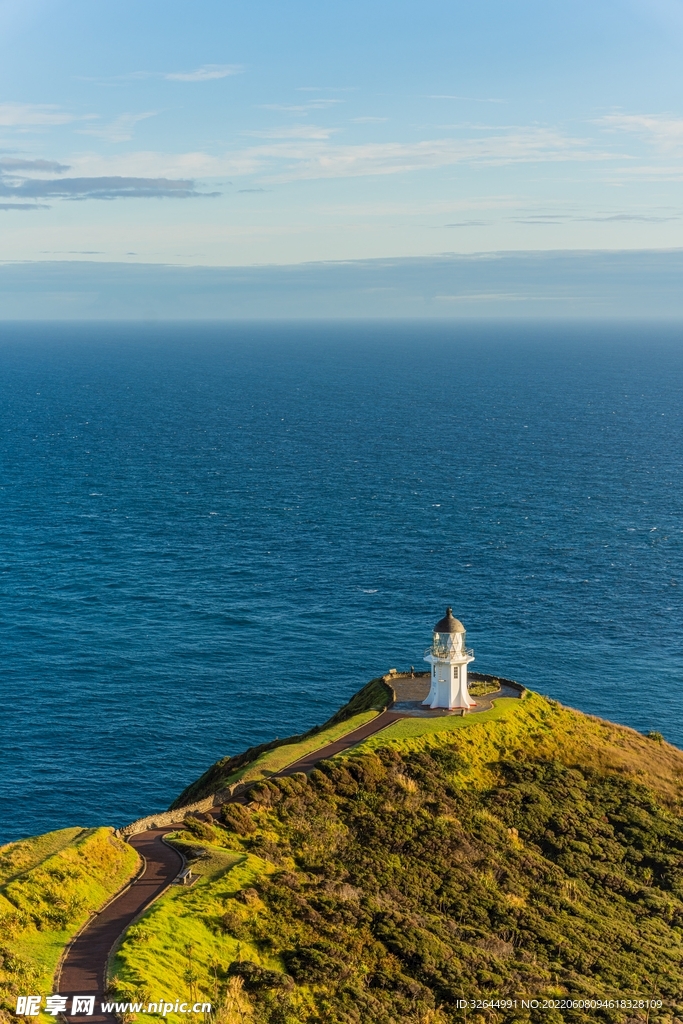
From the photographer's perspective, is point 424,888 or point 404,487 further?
point 404,487

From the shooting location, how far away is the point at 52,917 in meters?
33.8

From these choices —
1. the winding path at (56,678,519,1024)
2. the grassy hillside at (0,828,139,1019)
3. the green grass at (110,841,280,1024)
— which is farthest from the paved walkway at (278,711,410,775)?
the green grass at (110,841,280,1024)

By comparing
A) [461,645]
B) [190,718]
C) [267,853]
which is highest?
[461,645]

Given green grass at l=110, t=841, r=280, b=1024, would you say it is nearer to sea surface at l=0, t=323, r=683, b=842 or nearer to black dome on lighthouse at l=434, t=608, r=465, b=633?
black dome on lighthouse at l=434, t=608, r=465, b=633

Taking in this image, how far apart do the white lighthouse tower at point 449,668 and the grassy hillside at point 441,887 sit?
7.16ft

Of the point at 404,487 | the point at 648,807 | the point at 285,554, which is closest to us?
the point at 648,807

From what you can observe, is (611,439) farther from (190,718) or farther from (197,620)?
(190,718)

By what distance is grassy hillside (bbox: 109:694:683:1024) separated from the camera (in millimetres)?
32781

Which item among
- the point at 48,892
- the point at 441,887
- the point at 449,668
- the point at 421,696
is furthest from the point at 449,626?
the point at 48,892

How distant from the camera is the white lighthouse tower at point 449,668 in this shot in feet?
198

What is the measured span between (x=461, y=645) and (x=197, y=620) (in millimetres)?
40661

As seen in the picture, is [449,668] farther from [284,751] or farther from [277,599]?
[277,599]

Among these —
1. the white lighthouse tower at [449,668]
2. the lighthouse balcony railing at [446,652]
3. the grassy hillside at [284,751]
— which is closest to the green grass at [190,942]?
the grassy hillside at [284,751]

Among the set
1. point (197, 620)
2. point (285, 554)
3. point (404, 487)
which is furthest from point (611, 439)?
point (197, 620)
